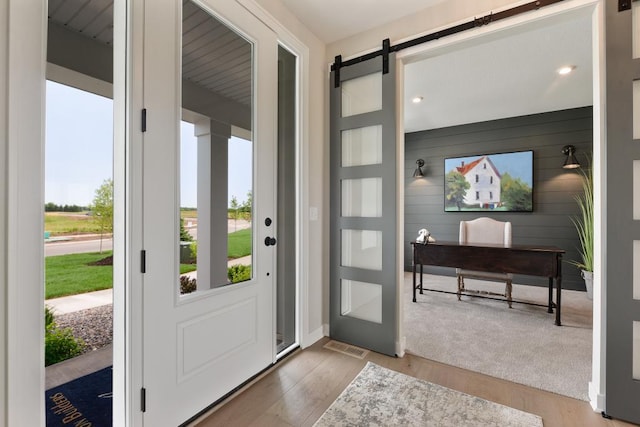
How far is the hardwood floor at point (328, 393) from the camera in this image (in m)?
1.60

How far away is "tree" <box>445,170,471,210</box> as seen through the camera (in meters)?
5.02

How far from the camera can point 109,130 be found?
103 inches

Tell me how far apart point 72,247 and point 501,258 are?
428 centimetres

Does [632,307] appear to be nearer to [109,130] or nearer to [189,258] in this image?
[189,258]

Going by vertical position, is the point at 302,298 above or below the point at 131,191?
below

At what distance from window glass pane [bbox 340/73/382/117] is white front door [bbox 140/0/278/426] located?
73 centimetres

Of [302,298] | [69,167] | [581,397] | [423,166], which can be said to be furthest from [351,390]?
[423,166]

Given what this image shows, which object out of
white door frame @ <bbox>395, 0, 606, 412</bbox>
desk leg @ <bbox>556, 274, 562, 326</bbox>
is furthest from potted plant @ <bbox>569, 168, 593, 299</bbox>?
white door frame @ <bbox>395, 0, 606, 412</bbox>

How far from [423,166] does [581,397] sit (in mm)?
4180

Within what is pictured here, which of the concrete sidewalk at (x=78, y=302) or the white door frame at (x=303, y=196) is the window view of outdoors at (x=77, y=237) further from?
the white door frame at (x=303, y=196)

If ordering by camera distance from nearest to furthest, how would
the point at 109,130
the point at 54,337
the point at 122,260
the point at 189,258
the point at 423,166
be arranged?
the point at 122,260 → the point at 189,258 → the point at 54,337 → the point at 109,130 → the point at 423,166

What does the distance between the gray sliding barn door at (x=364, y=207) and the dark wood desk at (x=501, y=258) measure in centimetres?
148

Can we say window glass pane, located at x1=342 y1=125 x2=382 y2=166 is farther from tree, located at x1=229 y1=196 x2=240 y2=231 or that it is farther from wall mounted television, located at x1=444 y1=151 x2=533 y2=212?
wall mounted television, located at x1=444 y1=151 x2=533 y2=212

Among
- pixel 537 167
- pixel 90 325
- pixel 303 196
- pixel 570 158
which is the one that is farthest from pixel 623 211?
pixel 90 325
